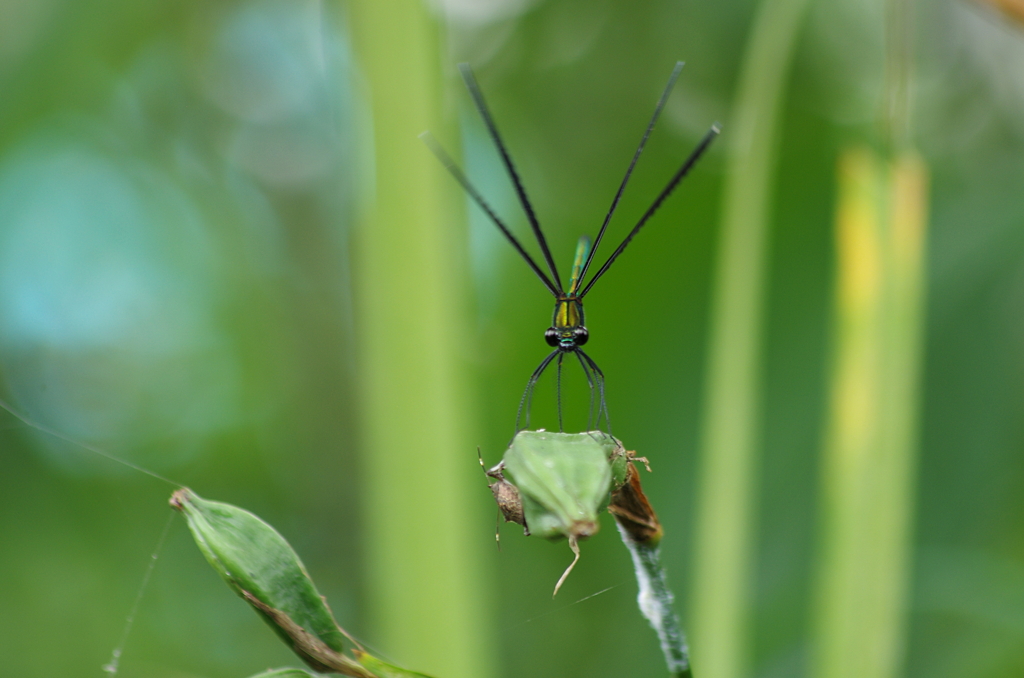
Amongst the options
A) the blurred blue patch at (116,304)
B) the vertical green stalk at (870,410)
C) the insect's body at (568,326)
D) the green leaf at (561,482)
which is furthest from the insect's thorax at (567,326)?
the blurred blue patch at (116,304)

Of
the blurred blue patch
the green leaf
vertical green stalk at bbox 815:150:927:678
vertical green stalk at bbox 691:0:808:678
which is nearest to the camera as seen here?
the green leaf

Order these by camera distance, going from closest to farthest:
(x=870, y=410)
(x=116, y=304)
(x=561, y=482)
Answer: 1. (x=561, y=482)
2. (x=870, y=410)
3. (x=116, y=304)

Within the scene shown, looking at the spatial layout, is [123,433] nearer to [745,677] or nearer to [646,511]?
[745,677]

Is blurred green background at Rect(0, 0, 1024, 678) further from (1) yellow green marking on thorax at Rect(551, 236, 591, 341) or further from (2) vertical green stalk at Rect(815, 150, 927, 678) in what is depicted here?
(1) yellow green marking on thorax at Rect(551, 236, 591, 341)

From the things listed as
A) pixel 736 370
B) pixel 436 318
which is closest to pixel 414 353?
pixel 436 318

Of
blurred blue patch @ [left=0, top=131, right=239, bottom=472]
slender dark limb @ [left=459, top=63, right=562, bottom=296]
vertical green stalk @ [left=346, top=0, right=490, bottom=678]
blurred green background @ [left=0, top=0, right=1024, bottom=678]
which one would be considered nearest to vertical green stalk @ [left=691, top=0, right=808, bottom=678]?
blurred green background @ [left=0, top=0, right=1024, bottom=678]

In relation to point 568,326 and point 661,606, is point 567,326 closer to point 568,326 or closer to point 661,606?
point 568,326
